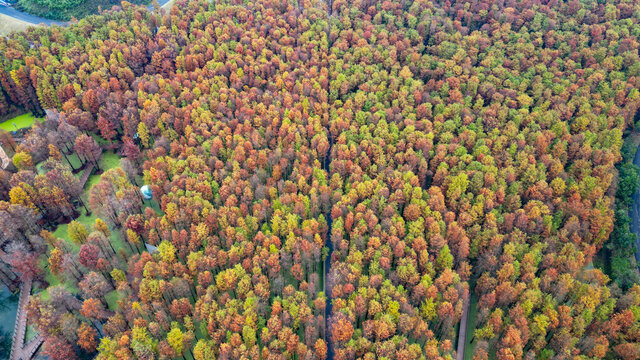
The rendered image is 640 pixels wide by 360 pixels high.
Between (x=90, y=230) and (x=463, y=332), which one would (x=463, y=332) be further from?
(x=90, y=230)

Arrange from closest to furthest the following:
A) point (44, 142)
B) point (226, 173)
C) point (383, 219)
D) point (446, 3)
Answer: point (383, 219)
point (226, 173)
point (44, 142)
point (446, 3)

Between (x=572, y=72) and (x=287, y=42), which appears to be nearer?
(x=572, y=72)

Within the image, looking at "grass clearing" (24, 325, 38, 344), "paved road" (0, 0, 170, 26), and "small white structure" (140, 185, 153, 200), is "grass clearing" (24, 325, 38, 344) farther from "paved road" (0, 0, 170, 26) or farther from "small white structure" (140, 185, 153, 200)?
"paved road" (0, 0, 170, 26)

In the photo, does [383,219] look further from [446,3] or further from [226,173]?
[446,3]

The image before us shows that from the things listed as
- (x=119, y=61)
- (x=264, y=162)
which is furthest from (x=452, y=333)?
(x=119, y=61)

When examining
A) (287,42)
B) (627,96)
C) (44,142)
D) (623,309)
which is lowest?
(623,309)

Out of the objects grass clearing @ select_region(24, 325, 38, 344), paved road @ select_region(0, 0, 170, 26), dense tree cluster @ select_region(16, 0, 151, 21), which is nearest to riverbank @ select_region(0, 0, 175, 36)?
paved road @ select_region(0, 0, 170, 26)

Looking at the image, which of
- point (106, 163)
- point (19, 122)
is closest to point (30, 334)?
point (106, 163)
